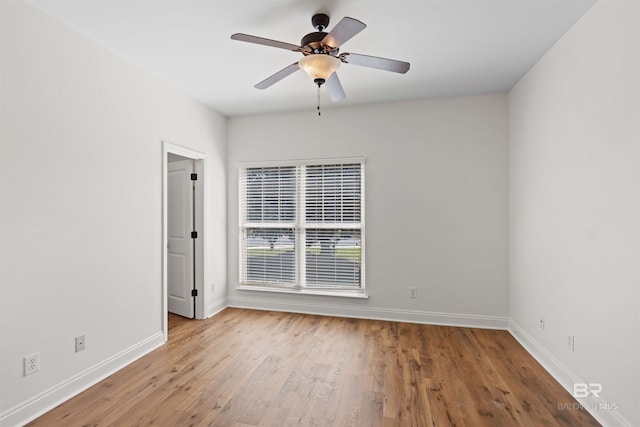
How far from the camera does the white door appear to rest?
4.15 m

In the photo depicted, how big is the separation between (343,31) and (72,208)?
2.31 metres

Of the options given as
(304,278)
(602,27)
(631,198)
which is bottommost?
(304,278)

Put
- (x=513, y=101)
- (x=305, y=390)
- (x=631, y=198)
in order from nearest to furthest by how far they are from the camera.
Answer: (x=631, y=198) < (x=305, y=390) < (x=513, y=101)

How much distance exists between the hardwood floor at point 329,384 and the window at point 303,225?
2.88 ft

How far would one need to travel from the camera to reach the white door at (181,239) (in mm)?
4152

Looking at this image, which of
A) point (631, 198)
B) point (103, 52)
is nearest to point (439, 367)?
point (631, 198)

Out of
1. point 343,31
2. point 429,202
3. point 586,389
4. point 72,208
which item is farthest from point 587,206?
point 72,208

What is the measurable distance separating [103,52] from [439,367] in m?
3.91

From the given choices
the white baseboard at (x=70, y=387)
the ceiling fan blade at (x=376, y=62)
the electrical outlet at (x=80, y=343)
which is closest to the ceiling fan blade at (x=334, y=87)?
the ceiling fan blade at (x=376, y=62)

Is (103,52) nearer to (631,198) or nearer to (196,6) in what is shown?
(196,6)

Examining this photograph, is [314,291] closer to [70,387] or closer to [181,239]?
[181,239]

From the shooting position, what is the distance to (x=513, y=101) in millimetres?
3559

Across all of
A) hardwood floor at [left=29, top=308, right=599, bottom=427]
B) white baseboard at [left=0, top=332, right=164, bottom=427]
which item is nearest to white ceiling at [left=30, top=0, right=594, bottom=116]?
white baseboard at [left=0, top=332, right=164, bottom=427]

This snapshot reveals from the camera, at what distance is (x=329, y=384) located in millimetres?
2523
